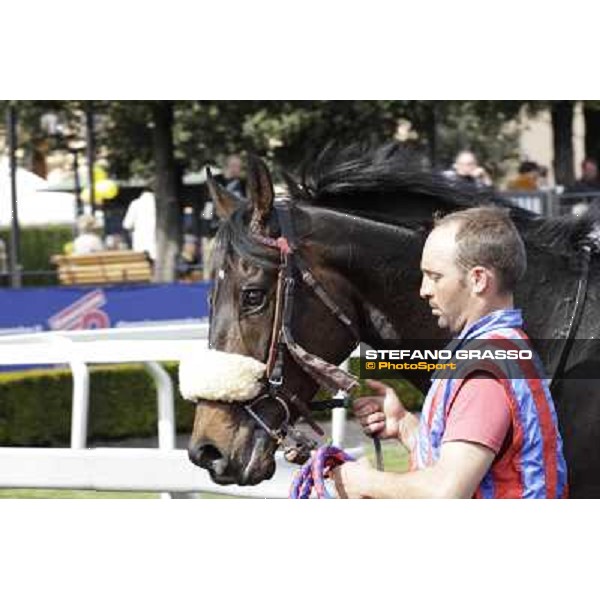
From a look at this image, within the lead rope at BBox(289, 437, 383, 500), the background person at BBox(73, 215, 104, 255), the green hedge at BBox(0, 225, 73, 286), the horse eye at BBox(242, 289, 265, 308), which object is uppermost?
the horse eye at BBox(242, 289, 265, 308)

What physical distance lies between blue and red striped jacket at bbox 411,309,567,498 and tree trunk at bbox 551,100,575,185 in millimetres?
10930

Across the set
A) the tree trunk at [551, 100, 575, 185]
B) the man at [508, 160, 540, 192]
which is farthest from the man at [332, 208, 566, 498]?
the man at [508, 160, 540, 192]

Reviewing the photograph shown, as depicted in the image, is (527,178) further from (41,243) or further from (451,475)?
(41,243)

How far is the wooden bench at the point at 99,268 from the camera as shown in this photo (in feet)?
43.2

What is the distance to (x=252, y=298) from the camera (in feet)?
12.7

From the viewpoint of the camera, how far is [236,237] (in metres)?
3.90

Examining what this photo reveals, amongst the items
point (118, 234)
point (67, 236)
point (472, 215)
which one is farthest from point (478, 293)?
point (67, 236)

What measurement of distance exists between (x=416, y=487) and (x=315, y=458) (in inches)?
15.2

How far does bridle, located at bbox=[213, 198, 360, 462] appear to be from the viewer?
3848 millimetres

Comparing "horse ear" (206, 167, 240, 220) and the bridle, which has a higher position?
"horse ear" (206, 167, 240, 220)

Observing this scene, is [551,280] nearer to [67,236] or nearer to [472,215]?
[472,215]

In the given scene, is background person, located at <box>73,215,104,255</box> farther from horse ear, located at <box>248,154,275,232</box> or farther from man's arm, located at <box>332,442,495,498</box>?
man's arm, located at <box>332,442,495,498</box>

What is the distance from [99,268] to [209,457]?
31.9 ft

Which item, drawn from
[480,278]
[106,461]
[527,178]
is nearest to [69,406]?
[106,461]
